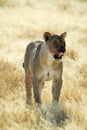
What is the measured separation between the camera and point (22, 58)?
10297 mm

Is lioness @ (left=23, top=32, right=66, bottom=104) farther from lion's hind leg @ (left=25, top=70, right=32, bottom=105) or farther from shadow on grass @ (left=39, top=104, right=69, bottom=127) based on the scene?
lion's hind leg @ (left=25, top=70, right=32, bottom=105)

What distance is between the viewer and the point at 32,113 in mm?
6574

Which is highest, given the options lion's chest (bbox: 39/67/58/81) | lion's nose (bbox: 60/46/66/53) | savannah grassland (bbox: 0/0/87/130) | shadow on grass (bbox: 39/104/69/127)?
lion's nose (bbox: 60/46/66/53)

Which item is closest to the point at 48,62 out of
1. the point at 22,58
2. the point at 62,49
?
the point at 62,49

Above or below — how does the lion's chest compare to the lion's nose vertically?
below

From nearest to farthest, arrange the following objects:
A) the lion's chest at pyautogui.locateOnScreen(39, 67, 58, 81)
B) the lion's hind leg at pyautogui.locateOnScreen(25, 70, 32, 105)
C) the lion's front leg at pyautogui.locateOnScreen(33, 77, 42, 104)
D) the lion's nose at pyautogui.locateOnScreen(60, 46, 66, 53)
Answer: the lion's nose at pyautogui.locateOnScreen(60, 46, 66, 53)
the lion's chest at pyautogui.locateOnScreen(39, 67, 58, 81)
the lion's front leg at pyautogui.locateOnScreen(33, 77, 42, 104)
the lion's hind leg at pyautogui.locateOnScreen(25, 70, 32, 105)

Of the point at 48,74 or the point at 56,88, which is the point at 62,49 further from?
the point at 56,88

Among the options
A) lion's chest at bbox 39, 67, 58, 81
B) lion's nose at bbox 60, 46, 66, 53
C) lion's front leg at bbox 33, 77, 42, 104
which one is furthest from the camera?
lion's front leg at bbox 33, 77, 42, 104

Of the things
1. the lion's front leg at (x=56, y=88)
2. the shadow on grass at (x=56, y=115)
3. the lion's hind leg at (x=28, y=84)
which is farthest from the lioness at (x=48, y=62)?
the lion's hind leg at (x=28, y=84)

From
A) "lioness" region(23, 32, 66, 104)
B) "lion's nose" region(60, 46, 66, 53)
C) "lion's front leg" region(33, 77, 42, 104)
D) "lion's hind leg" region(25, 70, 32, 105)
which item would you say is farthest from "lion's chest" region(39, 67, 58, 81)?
"lion's hind leg" region(25, 70, 32, 105)

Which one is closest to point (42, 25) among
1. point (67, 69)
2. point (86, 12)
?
point (86, 12)

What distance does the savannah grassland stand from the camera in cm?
650

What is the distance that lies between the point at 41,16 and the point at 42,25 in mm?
1637

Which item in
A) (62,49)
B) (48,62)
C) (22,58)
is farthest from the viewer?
(22,58)
